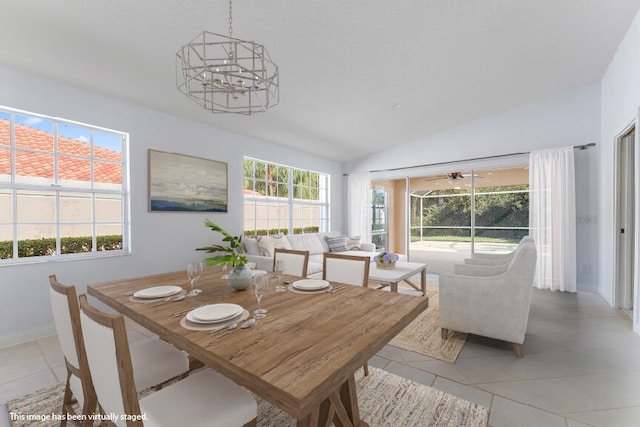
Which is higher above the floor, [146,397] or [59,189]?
[59,189]

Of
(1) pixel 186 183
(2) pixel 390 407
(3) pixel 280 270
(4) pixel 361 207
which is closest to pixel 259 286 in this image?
(3) pixel 280 270

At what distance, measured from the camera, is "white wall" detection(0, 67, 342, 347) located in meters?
2.63

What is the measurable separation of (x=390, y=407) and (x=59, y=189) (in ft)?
11.8

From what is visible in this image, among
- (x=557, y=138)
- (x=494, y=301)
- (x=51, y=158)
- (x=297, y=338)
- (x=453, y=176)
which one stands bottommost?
(x=494, y=301)

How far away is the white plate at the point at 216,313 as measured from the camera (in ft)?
3.94

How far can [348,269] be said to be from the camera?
2.15 metres

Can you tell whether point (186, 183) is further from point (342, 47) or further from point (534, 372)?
point (534, 372)

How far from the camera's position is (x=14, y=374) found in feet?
6.89

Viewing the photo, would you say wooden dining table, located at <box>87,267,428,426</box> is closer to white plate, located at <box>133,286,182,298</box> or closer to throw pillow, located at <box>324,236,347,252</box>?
white plate, located at <box>133,286,182,298</box>

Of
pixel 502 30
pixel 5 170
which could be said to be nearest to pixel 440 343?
pixel 502 30

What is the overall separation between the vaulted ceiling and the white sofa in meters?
1.77

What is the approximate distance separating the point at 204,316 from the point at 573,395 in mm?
2293

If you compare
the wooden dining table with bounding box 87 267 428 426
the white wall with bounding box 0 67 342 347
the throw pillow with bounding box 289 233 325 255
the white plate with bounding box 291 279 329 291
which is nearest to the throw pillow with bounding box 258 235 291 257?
the throw pillow with bounding box 289 233 325 255

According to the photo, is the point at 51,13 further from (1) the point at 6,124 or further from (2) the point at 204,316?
(2) the point at 204,316
